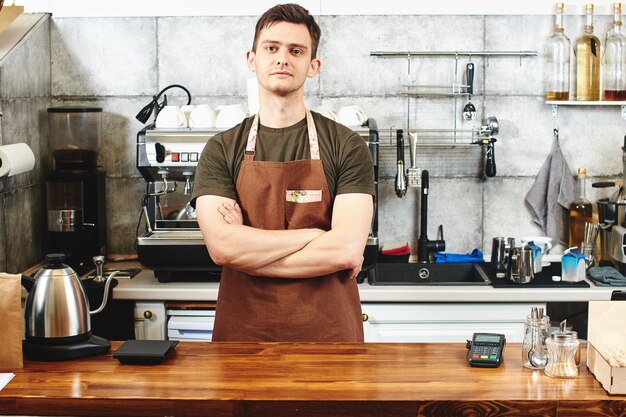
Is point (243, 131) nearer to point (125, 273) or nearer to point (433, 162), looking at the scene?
point (125, 273)

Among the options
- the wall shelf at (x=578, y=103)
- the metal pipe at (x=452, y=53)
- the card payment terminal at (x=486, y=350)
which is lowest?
the card payment terminal at (x=486, y=350)

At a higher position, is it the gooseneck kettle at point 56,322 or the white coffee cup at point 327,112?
the white coffee cup at point 327,112

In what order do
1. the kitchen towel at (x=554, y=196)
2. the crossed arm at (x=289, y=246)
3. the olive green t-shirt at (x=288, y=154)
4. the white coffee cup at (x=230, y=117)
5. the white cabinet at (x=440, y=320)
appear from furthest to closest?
the kitchen towel at (x=554, y=196), the white coffee cup at (x=230, y=117), the white cabinet at (x=440, y=320), the olive green t-shirt at (x=288, y=154), the crossed arm at (x=289, y=246)

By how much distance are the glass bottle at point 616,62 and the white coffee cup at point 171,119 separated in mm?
1941

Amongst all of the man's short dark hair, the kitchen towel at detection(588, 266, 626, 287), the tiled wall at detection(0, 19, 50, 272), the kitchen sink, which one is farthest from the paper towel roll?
the kitchen towel at detection(588, 266, 626, 287)

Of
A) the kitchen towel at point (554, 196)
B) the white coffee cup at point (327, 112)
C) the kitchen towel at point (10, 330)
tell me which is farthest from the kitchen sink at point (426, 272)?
the kitchen towel at point (10, 330)

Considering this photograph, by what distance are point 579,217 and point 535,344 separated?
2.13 metres

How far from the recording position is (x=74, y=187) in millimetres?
4090

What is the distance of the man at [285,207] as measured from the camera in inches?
105

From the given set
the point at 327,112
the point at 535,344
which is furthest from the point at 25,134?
the point at 535,344

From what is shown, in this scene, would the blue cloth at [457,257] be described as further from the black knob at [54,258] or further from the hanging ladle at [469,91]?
the black knob at [54,258]

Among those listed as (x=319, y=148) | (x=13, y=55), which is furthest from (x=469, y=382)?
(x=13, y=55)

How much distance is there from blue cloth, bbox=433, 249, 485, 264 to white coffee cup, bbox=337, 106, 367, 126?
2.44ft

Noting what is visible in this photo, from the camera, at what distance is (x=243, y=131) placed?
2861 mm
